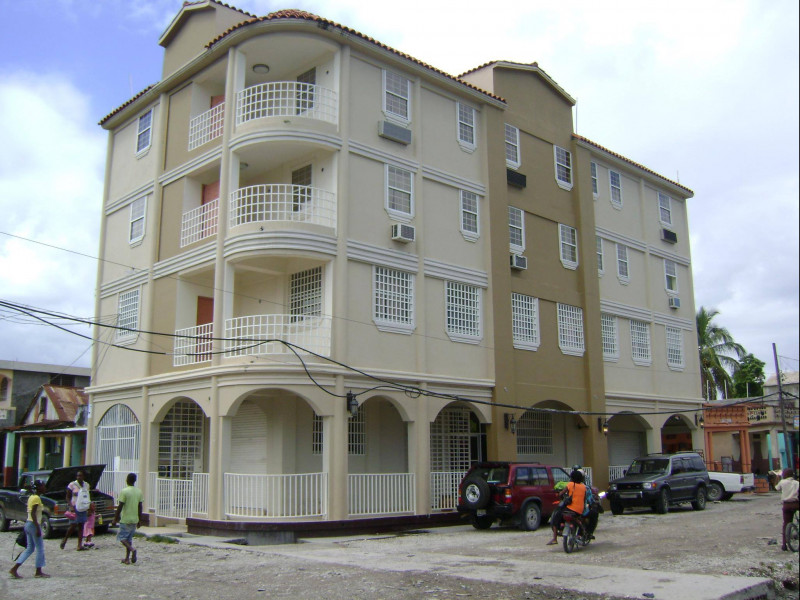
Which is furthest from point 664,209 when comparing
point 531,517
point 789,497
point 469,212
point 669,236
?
point 789,497

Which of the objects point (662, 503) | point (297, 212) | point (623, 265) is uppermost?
point (623, 265)

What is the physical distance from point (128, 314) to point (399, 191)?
9.25 metres

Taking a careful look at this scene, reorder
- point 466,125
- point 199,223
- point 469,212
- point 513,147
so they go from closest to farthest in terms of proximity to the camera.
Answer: point 199,223 < point 469,212 < point 466,125 < point 513,147

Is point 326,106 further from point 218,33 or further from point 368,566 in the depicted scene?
point 368,566

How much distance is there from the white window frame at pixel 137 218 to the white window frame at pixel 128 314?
1589 mm

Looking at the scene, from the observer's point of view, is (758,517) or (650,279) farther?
(650,279)

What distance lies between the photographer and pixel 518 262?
24.1 meters

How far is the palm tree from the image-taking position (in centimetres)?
4519

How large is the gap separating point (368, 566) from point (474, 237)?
12.1 meters

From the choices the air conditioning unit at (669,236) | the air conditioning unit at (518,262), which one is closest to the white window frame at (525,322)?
the air conditioning unit at (518,262)

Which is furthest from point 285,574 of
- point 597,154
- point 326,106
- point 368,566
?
point 597,154

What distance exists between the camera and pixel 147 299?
22.8 metres

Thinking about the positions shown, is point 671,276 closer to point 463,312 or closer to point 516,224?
point 516,224

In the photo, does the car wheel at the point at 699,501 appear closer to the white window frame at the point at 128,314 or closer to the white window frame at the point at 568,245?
the white window frame at the point at 568,245
